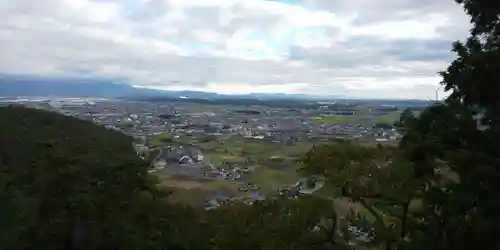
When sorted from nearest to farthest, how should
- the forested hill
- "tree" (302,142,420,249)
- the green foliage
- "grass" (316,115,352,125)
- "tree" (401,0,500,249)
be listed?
1. "tree" (401,0,500,249)
2. "tree" (302,142,420,249)
3. the green foliage
4. the forested hill
5. "grass" (316,115,352,125)

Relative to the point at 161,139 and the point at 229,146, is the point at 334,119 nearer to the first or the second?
the point at 229,146

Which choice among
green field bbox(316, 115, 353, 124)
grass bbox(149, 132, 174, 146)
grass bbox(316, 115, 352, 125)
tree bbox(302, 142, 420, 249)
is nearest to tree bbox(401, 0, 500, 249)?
tree bbox(302, 142, 420, 249)

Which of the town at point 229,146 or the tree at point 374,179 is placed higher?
the tree at point 374,179

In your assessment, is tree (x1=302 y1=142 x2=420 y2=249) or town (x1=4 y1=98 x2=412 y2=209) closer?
tree (x1=302 y1=142 x2=420 y2=249)

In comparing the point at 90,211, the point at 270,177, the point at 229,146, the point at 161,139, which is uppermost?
the point at 90,211

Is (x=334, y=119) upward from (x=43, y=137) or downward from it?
downward

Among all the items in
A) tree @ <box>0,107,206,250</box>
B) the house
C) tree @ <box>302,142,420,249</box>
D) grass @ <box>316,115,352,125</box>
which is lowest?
the house

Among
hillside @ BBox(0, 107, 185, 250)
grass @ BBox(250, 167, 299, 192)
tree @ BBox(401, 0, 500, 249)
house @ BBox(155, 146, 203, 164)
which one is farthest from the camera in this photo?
house @ BBox(155, 146, 203, 164)

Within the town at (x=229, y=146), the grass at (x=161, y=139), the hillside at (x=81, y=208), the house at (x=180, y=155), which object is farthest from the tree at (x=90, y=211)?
the grass at (x=161, y=139)

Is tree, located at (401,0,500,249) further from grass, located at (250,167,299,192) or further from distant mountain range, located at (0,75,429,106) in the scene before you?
distant mountain range, located at (0,75,429,106)

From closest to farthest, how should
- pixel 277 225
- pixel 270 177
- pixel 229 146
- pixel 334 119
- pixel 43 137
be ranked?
pixel 277 225 < pixel 43 137 < pixel 270 177 < pixel 229 146 < pixel 334 119

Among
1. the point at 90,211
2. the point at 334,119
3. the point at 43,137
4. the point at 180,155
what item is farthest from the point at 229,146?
the point at 90,211

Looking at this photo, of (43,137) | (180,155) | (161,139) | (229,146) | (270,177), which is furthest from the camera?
(161,139)

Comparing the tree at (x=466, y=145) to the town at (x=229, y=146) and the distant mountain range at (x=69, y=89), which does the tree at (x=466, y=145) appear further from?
the distant mountain range at (x=69, y=89)
